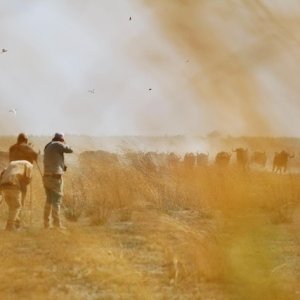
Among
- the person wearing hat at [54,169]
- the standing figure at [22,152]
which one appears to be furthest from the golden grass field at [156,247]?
the standing figure at [22,152]

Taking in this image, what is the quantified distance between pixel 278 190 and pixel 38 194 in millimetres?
6068

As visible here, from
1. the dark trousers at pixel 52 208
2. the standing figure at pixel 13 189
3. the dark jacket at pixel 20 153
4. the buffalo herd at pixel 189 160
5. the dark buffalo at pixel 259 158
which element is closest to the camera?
the standing figure at pixel 13 189

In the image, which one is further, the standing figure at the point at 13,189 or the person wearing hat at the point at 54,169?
the person wearing hat at the point at 54,169

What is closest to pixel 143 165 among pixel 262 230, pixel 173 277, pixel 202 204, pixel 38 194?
pixel 38 194

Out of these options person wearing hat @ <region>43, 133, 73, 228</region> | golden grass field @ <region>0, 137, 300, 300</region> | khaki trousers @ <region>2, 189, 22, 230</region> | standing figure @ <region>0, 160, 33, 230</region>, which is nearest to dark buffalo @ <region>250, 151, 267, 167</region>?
golden grass field @ <region>0, 137, 300, 300</region>

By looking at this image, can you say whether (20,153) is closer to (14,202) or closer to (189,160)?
(14,202)

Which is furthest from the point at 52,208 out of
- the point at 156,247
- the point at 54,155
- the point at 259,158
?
the point at 259,158

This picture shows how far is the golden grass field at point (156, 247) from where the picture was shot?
6.84m

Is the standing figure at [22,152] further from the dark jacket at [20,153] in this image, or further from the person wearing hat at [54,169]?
the person wearing hat at [54,169]

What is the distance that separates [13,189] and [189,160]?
22315mm

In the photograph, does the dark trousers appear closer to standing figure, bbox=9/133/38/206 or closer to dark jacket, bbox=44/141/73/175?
dark jacket, bbox=44/141/73/175

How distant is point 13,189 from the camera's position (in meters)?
11.0

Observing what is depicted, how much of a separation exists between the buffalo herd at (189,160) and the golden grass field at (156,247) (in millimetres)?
4068

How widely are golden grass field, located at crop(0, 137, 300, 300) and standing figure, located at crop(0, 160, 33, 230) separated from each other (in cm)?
27
